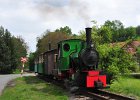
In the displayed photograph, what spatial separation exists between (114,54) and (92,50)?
237 inches

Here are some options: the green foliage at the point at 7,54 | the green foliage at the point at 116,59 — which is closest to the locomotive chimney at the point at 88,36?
the green foliage at the point at 116,59

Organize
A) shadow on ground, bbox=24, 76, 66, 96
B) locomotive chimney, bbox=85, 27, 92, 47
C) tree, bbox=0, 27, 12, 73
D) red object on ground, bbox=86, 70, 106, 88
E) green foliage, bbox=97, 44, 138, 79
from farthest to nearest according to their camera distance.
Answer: tree, bbox=0, 27, 12, 73, green foliage, bbox=97, 44, 138, 79, shadow on ground, bbox=24, 76, 66, 96, locomotive chimney, bbox=85, 27, 92, 47, red object on ground, bbox=86, 70, 106, 88

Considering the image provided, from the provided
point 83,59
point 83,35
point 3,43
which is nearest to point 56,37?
point 3,43

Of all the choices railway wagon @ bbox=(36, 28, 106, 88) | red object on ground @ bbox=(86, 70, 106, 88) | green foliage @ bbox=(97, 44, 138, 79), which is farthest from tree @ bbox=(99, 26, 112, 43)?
red object on ground @ bbox=(86, 70, 106, 88)

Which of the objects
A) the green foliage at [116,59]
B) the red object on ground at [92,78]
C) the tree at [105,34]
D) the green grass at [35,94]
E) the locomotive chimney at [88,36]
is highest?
the tree at [105,34]

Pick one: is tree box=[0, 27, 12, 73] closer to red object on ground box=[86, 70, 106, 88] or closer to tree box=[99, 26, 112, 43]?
tree box=[99, 26, 112, 43]

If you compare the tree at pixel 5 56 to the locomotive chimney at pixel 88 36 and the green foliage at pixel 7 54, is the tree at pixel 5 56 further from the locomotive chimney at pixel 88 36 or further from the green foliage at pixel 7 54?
the locomotive chimney at pixel 88 36

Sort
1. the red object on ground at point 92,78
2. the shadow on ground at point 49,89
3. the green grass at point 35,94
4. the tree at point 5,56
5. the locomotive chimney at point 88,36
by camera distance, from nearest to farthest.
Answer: the green grass at point 35,94 < the red object on ground at point 92,78 < the locomotive chimney at point 88,36 < the shadow on ground at point 49,89 < the tree at point 5,56

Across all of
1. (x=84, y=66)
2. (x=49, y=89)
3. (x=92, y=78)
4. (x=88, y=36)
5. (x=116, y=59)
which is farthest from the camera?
(x=116, y=59)

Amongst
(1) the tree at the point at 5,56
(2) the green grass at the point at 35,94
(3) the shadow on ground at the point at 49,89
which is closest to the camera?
(2) the green grass at the point at 35,94

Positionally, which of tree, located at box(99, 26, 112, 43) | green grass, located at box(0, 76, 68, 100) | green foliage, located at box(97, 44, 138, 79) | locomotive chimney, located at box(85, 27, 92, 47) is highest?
tree, located at box(99, 26, 112, 43)

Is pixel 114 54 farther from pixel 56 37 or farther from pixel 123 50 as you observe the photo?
pixel 56 37

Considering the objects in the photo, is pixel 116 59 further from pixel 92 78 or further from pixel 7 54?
pixel 7 54

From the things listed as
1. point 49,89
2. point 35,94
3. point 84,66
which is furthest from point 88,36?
point 49,89
